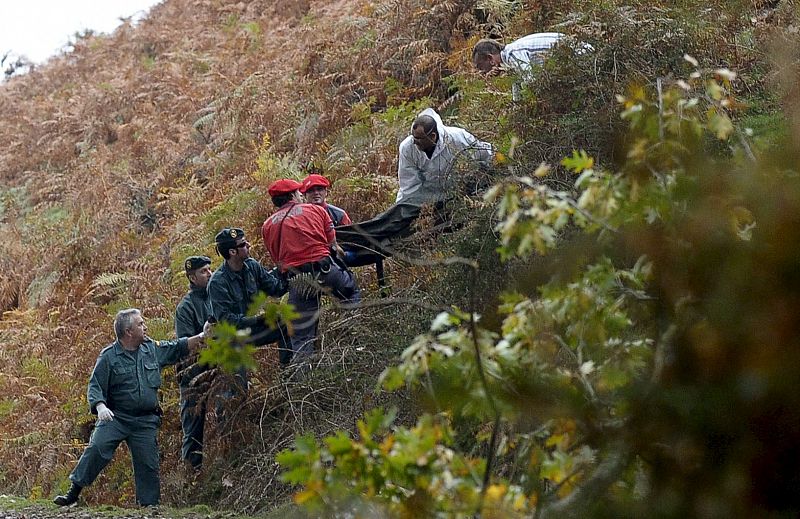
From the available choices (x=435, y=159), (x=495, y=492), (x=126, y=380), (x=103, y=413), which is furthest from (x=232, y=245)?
(x=495, y=492)

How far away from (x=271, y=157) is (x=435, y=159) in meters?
5.92

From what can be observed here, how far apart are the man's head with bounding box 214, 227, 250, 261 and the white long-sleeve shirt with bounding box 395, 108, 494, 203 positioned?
1.59m

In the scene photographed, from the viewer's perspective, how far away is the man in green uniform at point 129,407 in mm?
11016

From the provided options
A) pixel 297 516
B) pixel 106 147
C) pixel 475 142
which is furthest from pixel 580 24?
pixel 106 147

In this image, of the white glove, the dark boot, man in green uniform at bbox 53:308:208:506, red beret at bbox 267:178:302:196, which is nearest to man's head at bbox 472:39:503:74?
red beret at bbox 267:178:302:196

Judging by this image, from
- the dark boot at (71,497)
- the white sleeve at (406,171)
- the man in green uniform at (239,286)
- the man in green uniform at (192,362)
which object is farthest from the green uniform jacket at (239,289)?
the dark boot at (71,497)

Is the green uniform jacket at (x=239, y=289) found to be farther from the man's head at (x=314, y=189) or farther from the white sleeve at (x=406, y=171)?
the white sleeve at (x=406, y=171)

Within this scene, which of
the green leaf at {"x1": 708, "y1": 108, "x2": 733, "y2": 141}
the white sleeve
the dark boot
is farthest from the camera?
the dark boot

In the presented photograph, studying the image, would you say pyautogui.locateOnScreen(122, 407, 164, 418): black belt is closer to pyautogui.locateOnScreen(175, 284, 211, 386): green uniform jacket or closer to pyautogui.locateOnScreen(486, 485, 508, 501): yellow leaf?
pyautogui.locateOnScreen(175, 284, 211, 386): green uniform jacket

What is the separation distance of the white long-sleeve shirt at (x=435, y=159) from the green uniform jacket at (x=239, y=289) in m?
1.55

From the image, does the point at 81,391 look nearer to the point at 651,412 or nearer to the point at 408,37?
the point at 408,37

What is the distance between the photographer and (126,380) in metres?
11.1

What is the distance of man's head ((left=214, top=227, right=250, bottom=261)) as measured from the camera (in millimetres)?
11047

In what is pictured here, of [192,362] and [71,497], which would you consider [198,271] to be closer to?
[192,362]
